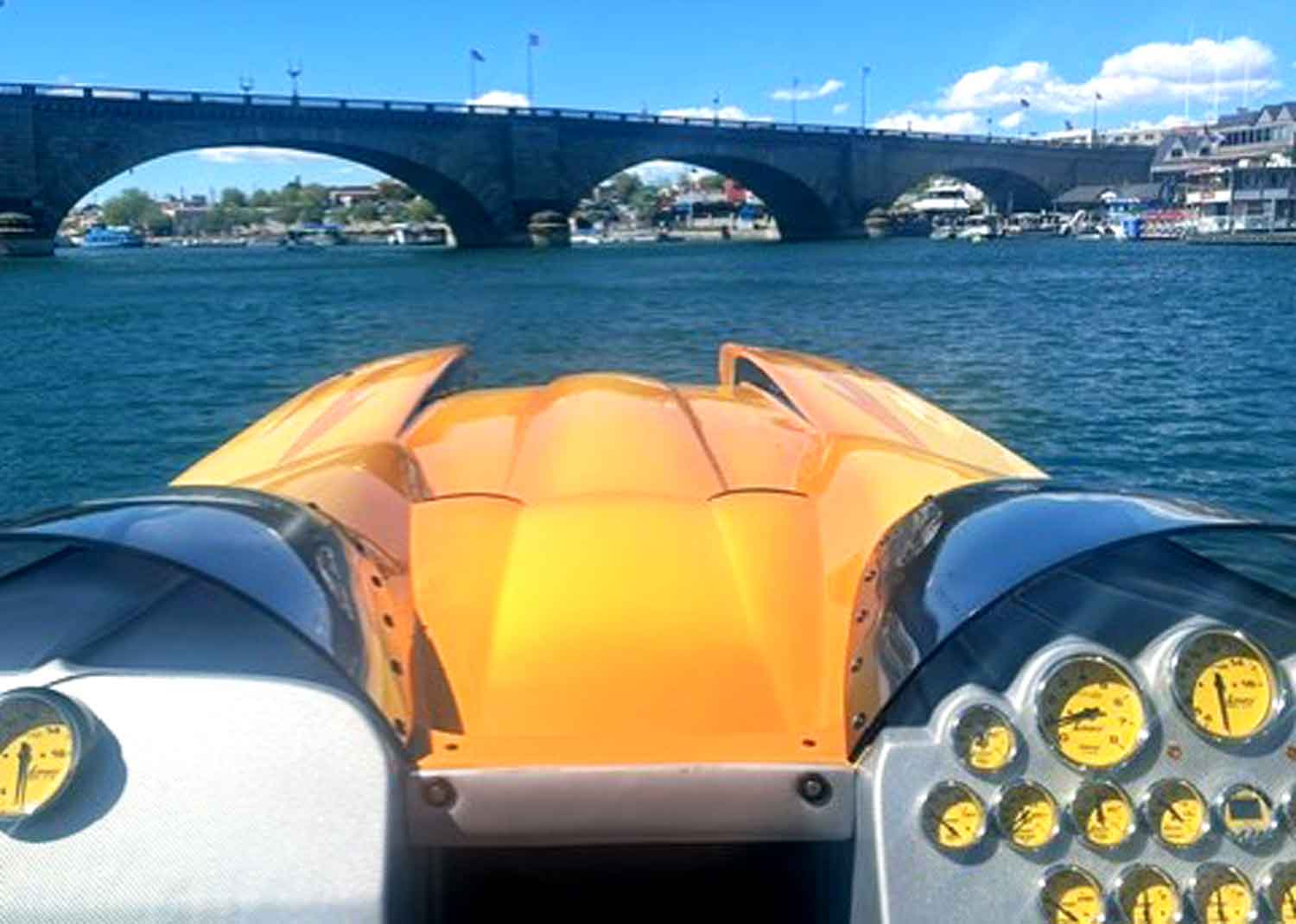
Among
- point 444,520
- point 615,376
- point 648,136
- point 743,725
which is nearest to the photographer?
point 743,725

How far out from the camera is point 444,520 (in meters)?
2.53

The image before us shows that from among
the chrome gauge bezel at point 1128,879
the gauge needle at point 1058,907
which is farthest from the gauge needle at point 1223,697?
the gauge needle at point 1058,907

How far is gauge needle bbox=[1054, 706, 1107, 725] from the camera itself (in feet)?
5.45

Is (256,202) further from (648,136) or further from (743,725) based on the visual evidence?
(743,725)

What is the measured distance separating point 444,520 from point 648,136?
73.0 m

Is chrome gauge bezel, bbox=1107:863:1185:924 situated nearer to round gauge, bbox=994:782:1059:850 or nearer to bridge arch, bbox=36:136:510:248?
round gauge, bbox=994:782:1059:850

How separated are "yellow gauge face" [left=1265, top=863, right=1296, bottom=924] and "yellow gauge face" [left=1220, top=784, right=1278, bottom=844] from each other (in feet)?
0.15

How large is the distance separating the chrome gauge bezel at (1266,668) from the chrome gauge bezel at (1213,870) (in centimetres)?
15

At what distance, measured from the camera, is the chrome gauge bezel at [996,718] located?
163 cm

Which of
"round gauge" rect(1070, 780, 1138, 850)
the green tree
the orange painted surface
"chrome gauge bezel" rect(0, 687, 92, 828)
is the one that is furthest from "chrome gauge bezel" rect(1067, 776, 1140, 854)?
the green tree

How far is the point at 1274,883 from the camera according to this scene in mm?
1623

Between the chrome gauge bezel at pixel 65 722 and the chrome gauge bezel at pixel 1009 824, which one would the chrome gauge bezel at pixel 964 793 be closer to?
the chrome gauge bezel at pixel 1009 824

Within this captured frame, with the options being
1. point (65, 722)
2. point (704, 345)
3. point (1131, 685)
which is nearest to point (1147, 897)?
point (1131, 685)

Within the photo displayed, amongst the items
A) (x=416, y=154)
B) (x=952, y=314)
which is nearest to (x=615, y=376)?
(x=952, y=314)
